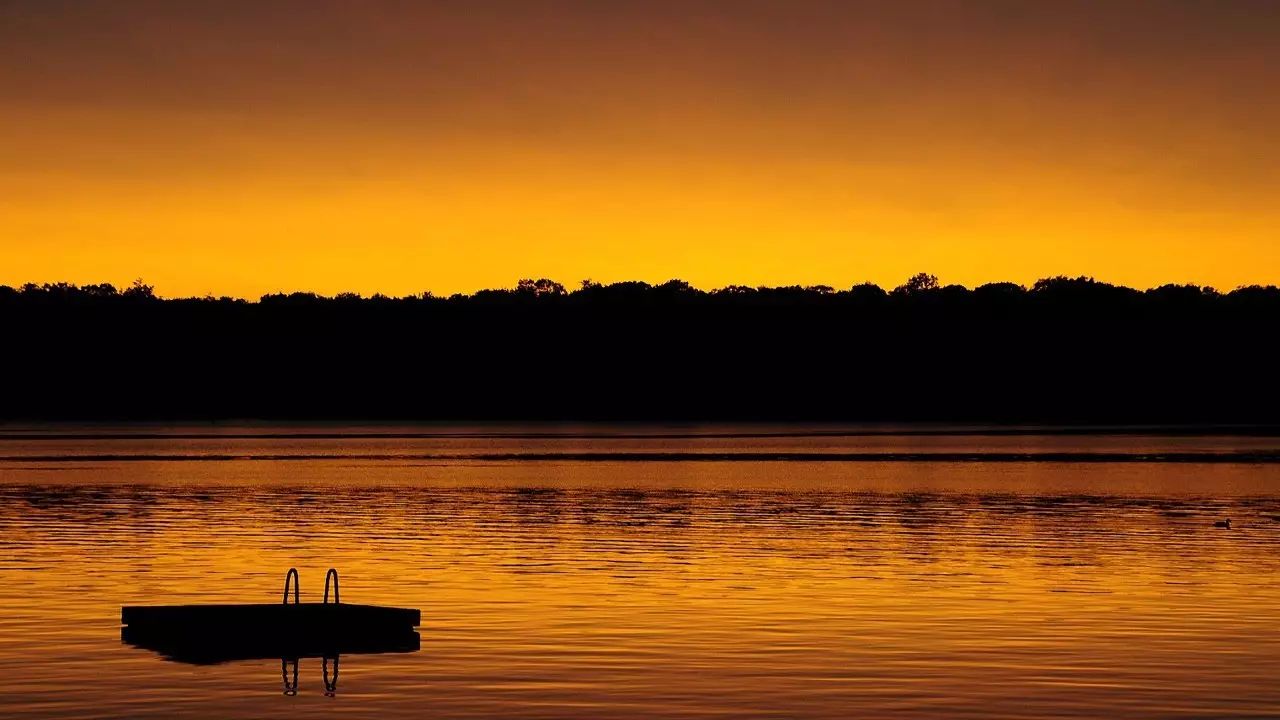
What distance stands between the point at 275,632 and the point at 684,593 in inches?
533

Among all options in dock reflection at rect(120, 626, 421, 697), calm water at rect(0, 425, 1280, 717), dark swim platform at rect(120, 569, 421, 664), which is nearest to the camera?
calm water at rect(0, 425, 1280, 717)

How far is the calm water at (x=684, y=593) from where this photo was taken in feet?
104

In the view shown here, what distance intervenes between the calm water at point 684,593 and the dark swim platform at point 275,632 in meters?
0.57

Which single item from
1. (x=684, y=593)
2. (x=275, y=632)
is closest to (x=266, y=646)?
(x=275, y=632)

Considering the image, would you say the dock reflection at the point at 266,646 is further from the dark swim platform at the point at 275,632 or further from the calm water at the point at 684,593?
the calm water at the point at 684,593

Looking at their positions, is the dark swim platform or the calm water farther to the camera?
the dark swim platform

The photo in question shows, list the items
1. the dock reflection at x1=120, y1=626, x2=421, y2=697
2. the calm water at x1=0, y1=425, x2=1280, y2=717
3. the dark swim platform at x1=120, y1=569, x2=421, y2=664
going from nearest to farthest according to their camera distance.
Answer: the calm water at x1=0, y1=425, x2=1280, y2=717
the dock reflection at x1=120, y1=626, x2=421, y2=697
the dark swim platform at x1=120, y1=569, x2=421, y2=664

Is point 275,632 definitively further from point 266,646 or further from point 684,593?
point 684,593

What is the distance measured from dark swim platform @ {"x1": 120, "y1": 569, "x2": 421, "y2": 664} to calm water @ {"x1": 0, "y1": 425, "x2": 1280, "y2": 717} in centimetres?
57

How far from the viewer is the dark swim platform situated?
120 feet

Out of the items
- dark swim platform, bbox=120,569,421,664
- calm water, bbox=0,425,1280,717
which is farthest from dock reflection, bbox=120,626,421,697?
calm water, bbox=0,425,1280,717

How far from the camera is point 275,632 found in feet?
122

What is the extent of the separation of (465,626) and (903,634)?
366 inches

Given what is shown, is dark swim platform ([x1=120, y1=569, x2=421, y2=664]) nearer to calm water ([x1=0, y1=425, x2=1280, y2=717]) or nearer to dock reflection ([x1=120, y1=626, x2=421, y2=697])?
dock reflection ([x1=120, y1=626, x2=421, y2=697])
